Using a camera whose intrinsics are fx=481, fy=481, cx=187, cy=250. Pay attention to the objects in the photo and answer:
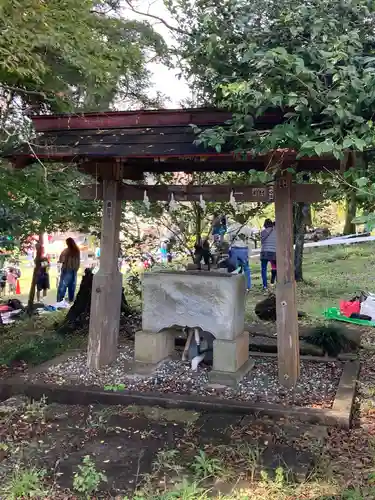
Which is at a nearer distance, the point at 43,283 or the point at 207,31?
the point at 207,31

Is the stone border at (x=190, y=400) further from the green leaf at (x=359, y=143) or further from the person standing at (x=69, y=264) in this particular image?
the person standing at (x=69, y=264)

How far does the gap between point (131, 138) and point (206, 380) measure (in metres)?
2.82

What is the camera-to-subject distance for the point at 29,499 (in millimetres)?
3236

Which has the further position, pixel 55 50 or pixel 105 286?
pixel 105 286

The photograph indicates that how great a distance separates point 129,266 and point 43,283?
18.8ft

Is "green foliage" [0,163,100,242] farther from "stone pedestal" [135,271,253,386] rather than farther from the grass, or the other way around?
the grass

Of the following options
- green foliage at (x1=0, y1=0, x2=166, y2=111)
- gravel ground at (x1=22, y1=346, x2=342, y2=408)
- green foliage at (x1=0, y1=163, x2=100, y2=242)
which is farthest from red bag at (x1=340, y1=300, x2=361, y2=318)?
green foliage at (x1=0, y1=0, x2=166, y2=111)

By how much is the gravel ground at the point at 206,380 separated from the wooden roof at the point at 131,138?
2411 mm

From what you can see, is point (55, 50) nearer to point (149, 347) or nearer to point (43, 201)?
point (43, 201)

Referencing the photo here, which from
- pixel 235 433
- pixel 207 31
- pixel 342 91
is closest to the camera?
pixel 342 91

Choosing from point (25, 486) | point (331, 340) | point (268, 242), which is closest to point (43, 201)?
point (25, 486)

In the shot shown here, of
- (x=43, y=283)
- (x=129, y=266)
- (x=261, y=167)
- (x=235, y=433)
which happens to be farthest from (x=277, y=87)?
(x=43, y=283)

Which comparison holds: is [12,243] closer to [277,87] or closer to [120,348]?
[120,348]

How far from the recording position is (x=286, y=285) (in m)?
5.23
